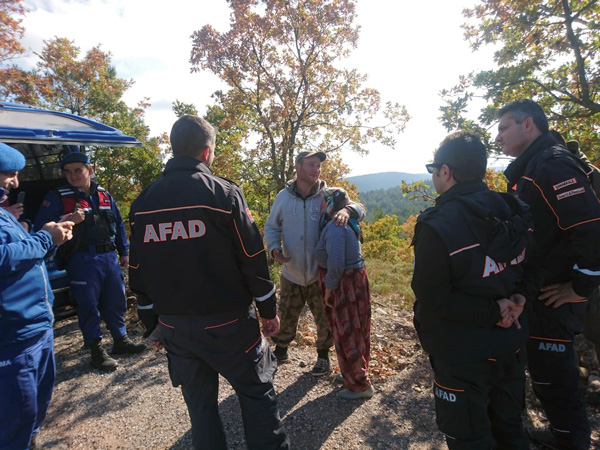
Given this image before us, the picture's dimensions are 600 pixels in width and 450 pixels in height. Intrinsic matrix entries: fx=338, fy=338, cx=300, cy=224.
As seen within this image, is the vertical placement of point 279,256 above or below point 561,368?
above

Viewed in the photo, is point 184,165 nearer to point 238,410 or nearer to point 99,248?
point 238,410

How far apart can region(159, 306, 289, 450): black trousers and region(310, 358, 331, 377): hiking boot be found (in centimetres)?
144

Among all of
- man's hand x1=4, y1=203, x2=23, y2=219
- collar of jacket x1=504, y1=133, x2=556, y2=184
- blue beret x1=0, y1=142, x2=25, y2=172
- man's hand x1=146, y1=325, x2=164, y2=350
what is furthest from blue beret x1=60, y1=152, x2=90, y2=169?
collar of jacket x1=504, y1=133, x2=556, y2=184

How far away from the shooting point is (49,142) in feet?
10.7

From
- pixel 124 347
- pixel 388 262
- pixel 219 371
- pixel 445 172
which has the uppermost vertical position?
pixel 445 172

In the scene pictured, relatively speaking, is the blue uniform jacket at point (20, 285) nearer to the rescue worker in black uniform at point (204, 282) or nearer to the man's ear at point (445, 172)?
the rescue worker in black uniform at point (204, 282)

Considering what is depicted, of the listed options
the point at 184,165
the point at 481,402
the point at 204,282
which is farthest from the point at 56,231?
the point at 481,402

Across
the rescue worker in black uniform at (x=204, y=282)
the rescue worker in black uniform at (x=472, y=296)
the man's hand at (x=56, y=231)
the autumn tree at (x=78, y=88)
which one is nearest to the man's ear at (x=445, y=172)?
the rescue worker in black uniform at (x=472, y=296)

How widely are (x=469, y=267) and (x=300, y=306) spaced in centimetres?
208

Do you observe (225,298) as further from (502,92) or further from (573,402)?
(502,92)

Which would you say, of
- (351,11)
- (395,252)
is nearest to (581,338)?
(351,11)

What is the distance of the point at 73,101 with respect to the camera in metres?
11.2

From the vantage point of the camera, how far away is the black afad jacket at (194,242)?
182 centimetres

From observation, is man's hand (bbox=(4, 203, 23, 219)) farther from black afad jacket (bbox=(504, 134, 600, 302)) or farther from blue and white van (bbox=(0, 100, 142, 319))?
black afad jacket (bbox=(504, 134, 600, 302))
